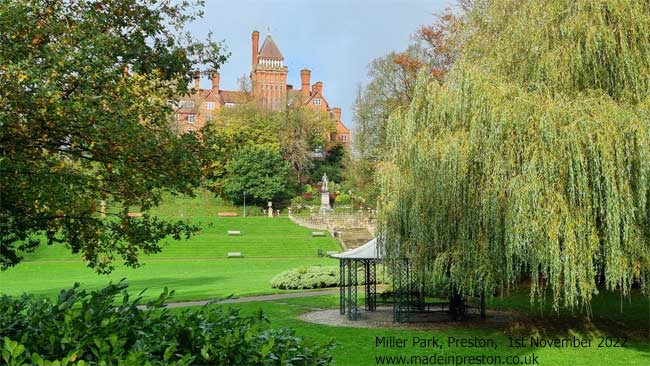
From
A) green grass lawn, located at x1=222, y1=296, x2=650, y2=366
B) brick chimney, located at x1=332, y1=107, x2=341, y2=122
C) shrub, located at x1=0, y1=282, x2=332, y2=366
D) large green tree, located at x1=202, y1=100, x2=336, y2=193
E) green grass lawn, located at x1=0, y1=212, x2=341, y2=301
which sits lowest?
green grass lawn, located at x1=0, y1=212, x2=341, y2=301

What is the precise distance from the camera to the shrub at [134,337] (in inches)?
131

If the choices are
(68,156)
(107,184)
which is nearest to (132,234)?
(107,184)

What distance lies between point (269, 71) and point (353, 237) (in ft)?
177

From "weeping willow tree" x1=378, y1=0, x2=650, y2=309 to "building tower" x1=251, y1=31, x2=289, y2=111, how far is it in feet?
258

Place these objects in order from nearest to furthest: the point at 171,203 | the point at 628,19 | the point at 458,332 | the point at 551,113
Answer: the point at 551,113, the point at 628,19, the point at 458,332, the point at 171,203

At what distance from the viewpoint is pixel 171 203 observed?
60469mm

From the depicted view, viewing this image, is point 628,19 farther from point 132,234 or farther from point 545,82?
point 132,234

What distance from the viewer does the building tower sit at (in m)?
93.8

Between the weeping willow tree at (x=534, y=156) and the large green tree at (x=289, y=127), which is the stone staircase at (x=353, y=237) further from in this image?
the weeping willow tree at (x=534, y=156)

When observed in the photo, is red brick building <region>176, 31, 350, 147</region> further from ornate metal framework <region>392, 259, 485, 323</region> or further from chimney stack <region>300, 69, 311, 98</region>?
ornate metal framework <region>392, 259, 485, 323</region>

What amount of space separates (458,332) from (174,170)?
874cm

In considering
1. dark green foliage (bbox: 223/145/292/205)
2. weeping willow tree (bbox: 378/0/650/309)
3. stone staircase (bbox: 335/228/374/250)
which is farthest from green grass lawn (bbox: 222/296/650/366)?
dark green foliage (bbox: 223/145/292/205)

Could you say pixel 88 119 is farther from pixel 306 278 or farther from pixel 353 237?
pixel 353 237

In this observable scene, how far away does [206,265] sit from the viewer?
33.3 meters
